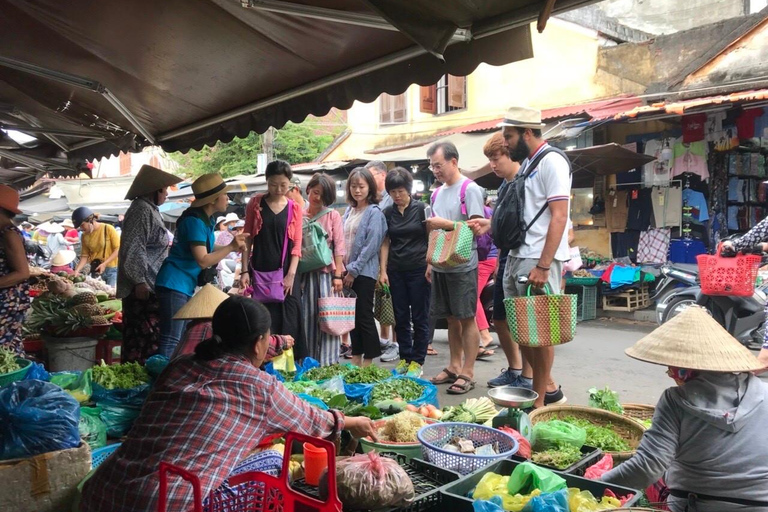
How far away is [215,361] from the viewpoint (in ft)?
7.64

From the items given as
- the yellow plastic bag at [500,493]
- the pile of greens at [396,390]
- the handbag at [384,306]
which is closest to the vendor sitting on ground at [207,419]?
the yellow plastic bag at [500,493]

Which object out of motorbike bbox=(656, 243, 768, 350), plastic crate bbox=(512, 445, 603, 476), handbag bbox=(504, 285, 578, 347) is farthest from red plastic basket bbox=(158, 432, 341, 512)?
Answer: motorbike bbox=(656, 243, 768, 350)

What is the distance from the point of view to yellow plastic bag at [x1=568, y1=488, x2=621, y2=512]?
2522 mm

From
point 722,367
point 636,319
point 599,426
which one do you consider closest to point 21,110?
point 599,426

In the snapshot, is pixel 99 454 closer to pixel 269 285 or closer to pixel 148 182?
pixel 269 285

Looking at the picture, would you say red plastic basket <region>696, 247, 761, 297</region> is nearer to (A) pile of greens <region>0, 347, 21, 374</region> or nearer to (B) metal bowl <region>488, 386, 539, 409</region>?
(B) metal bowl <region>488, 386, 539, 409</region>

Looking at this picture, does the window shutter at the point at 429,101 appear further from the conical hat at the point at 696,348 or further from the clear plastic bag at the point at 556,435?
the conical hat at the point at 696,348

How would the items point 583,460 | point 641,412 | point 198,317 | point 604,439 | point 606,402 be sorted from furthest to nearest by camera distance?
point 641,412, point 606,402, point 198,317, point 604,439, point 583,460

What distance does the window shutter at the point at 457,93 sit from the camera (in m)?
16.7

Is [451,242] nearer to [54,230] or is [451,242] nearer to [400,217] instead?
[400,217]

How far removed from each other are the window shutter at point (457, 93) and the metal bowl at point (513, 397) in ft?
44.8

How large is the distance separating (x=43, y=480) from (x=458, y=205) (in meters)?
3.94

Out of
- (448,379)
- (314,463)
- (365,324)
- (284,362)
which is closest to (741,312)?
(448,379)

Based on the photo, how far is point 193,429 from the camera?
2.21 m
